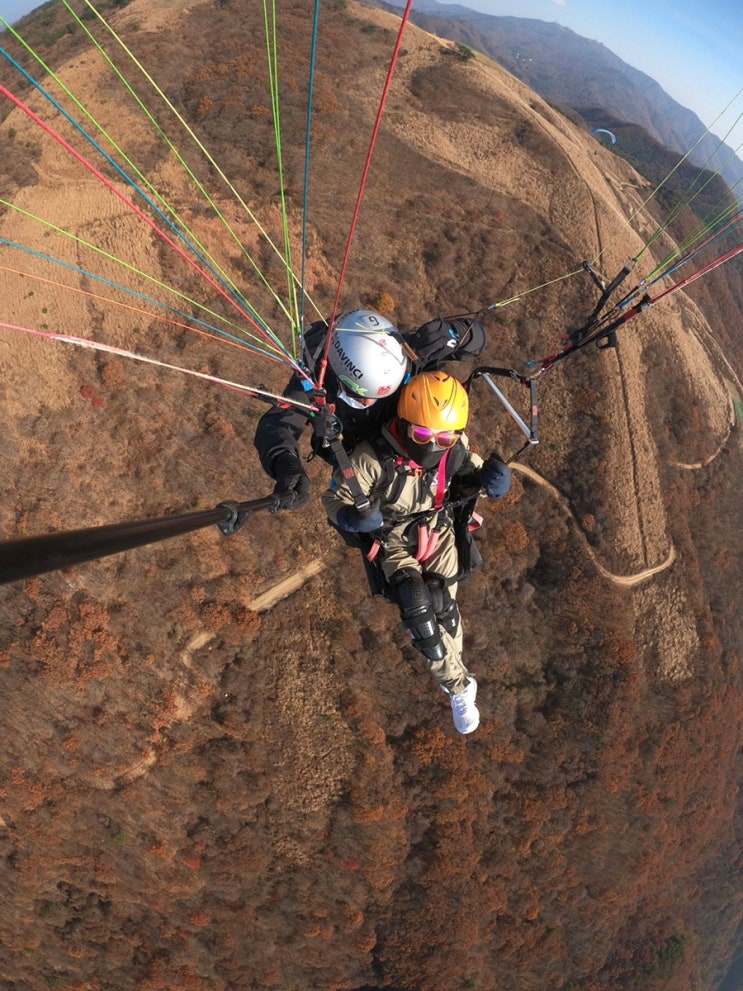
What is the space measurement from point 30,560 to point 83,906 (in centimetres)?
2626

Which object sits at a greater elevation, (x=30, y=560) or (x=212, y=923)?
(x=30, y=560)

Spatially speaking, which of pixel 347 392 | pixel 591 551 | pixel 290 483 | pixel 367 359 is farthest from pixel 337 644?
pixel 367 359

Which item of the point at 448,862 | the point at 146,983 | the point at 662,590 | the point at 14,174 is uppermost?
the point at 662,590

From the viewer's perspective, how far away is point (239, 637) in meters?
22.4

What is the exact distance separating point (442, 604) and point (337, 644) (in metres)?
13.7

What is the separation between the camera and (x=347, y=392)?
9.35 m

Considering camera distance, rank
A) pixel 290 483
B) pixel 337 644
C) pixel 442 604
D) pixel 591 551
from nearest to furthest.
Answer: pixel 290 483 → pixel 442 604 → pixel 337 644 → pixel 591 551

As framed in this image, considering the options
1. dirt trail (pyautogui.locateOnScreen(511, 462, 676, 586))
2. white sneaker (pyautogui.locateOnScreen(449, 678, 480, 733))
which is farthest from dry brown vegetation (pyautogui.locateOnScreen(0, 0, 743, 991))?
white sneaker (pyautogui.locateOnScreen(449, 678, 480, 733))

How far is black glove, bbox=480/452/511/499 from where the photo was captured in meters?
9.69

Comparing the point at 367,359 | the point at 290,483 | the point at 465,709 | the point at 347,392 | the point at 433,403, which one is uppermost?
the point at 433,403

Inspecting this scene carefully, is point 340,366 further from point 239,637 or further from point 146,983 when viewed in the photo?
point 146,983

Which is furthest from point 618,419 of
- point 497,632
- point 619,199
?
point 619,199

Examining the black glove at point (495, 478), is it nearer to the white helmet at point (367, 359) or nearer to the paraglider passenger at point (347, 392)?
the paraglider passenger at point (347, 392)

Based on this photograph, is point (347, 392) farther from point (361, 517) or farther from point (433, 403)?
point (361, 517)
